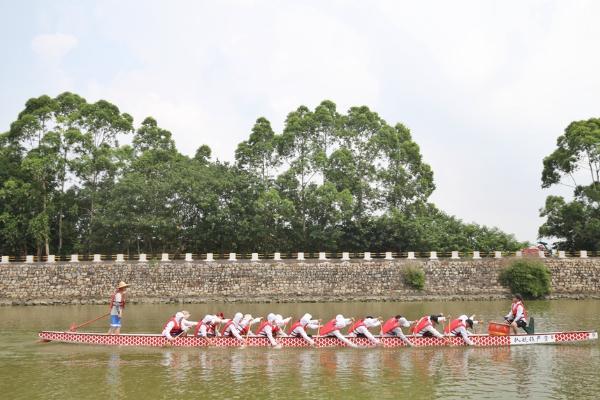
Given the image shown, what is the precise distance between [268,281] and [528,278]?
16446 mm

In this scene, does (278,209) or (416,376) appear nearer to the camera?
(416,376)

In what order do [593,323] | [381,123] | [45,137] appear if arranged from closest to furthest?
[593,323]
[45,137]
[381,123]

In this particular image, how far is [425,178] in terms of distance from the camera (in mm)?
47750

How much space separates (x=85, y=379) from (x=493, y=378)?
9715mm

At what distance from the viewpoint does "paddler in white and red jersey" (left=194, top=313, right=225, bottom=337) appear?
18.0 m

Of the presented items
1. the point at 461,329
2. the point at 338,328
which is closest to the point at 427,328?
the point at 461,329

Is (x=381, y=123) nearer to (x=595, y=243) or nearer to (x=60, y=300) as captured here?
(x=595, y=243)

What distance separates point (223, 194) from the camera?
144ft

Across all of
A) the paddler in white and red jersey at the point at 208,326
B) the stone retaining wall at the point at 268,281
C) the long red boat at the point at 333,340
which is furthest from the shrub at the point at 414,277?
the paddler in white and red jersey at the point at 208,326

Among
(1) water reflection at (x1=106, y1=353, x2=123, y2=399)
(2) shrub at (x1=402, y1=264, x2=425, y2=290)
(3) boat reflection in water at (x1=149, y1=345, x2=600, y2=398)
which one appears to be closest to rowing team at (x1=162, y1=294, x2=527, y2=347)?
(3) boat reflection in water at (x1=149, y1=345, x2=600, y2=398)

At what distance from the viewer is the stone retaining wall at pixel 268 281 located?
35.4 meters

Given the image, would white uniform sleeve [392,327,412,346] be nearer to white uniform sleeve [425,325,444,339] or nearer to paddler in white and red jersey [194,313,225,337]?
white uniform sleeve [425,325,444,339]

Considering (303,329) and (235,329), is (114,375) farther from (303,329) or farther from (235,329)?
(303,329)

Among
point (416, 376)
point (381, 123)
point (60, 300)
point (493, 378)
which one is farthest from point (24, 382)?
point (381, 123)
